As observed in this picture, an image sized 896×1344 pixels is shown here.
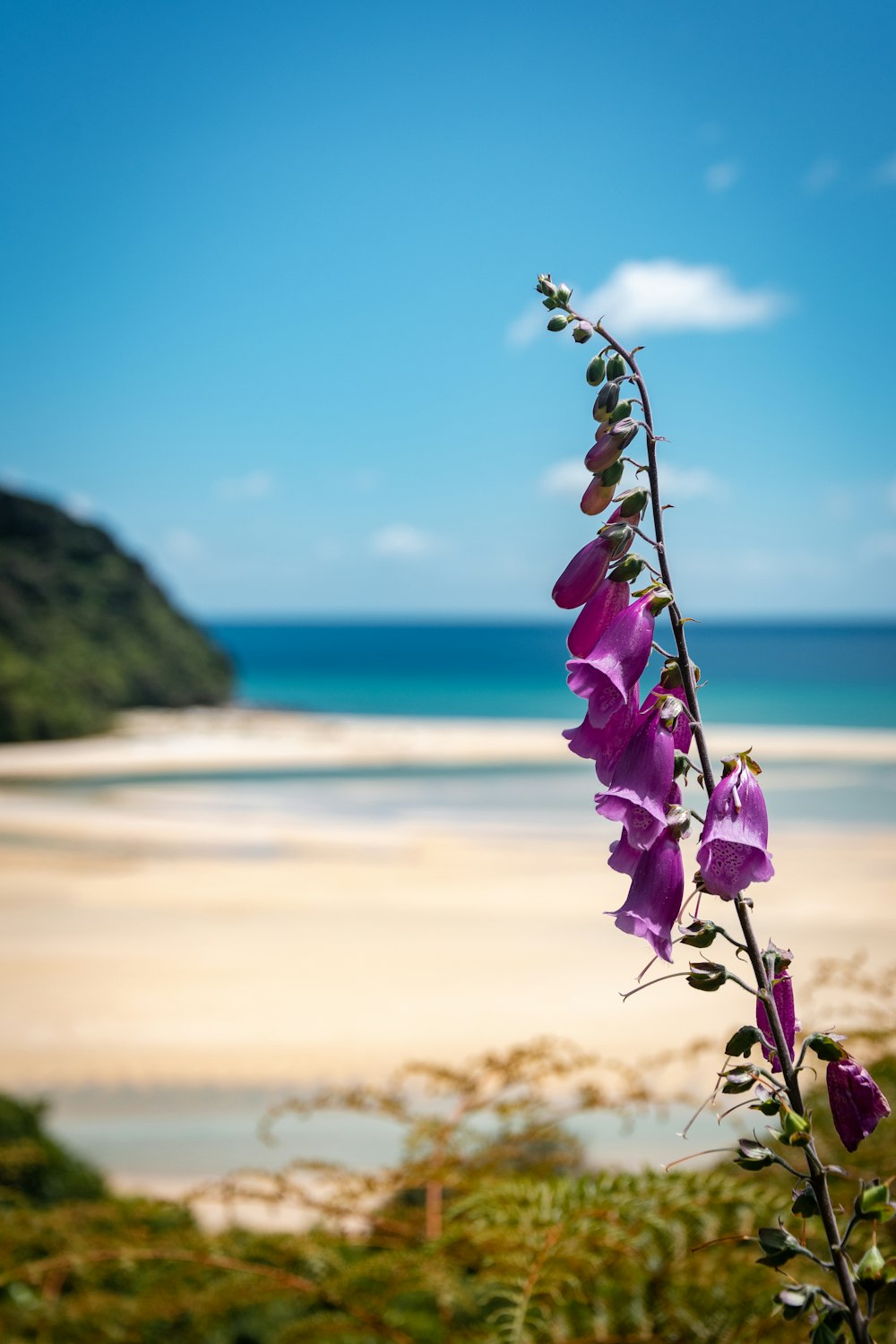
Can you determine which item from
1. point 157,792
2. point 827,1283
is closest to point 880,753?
point 157,792

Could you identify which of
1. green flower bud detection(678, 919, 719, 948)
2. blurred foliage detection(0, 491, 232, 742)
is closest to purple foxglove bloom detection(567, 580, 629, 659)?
green flower bud detection(678, 919, 719, 948)

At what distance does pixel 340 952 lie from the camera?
410 inches

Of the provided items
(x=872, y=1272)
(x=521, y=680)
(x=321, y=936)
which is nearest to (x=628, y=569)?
(x=872, y=1272)

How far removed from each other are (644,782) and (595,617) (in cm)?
21

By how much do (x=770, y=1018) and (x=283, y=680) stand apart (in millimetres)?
60555

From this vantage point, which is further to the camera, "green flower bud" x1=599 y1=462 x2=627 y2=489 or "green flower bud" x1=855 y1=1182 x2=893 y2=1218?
"green flower bud" x1=599 y1=462 x2=627 y2=489

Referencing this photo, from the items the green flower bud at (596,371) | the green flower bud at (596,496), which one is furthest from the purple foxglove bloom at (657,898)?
the green flower bud at (596,371)

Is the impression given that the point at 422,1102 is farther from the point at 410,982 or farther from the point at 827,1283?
A: the point at 827,1283

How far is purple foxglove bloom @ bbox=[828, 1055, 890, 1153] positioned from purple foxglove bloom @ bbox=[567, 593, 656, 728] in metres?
0.38

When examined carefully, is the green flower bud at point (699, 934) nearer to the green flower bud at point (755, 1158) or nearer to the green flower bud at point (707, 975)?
the green flower bud at point (707, 975)

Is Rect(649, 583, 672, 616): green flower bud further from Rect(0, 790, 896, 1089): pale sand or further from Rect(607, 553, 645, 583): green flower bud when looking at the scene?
Rect(0, 790, 896, 1089): pale sand

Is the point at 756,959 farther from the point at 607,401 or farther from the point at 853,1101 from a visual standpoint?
the point at 607,401

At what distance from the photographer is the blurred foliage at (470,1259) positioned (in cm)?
185

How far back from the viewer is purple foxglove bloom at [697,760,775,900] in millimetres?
1017
